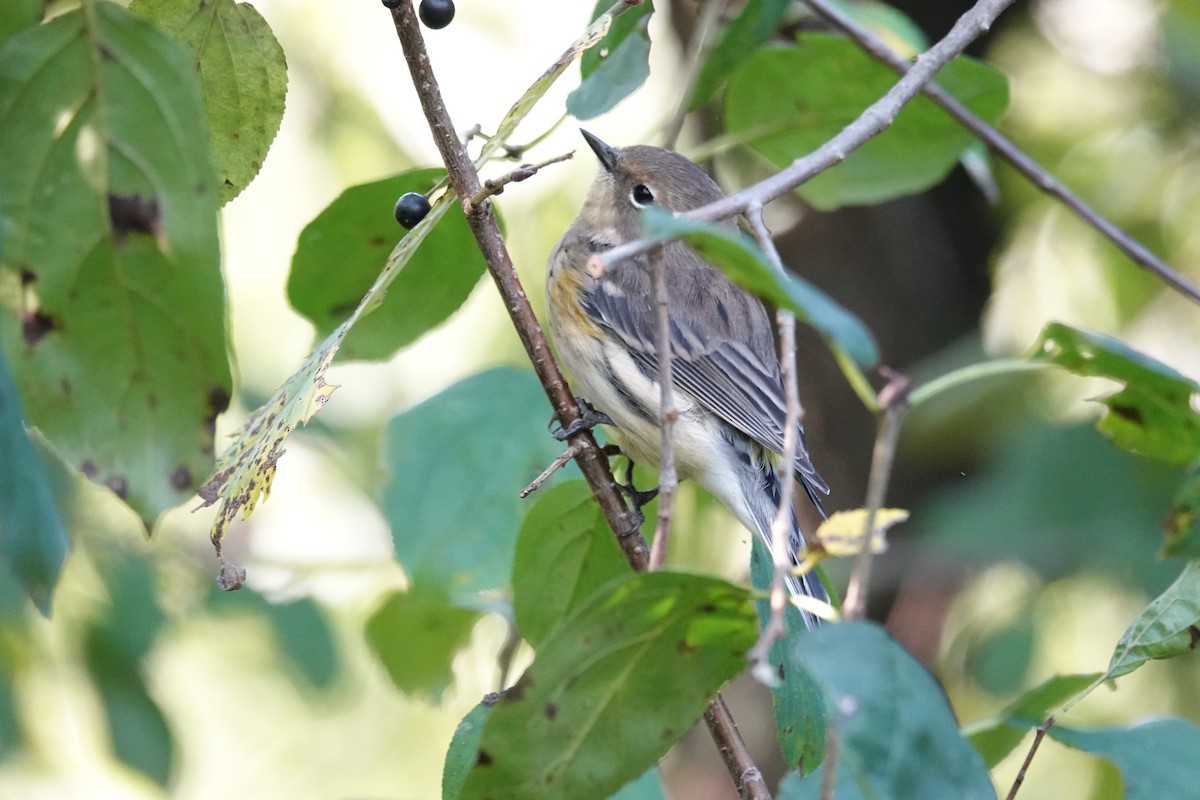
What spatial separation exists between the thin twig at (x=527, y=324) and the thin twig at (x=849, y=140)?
6.6 inches

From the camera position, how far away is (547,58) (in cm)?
480

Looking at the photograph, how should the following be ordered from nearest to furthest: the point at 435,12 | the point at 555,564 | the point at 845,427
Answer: the point at 435,12 < the point at 555,564 < the point at 845,427

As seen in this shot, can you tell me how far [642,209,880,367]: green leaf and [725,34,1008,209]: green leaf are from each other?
1564 millimetres

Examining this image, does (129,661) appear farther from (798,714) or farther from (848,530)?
(848,530)

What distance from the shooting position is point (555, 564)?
1925 millimetres

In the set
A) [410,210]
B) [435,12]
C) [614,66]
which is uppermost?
[435,12]

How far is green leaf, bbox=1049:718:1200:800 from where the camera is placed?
1.59 metres

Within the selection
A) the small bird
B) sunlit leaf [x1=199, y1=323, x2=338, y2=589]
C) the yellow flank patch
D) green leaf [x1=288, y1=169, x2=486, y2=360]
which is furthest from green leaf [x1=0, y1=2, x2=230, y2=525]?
the yellow flank patch

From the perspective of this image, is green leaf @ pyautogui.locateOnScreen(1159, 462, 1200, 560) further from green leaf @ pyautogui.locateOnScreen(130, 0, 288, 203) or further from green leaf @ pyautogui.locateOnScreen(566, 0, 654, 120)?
green leaf @ pyautogui.locateOnScreen(130, 0, 288, 203)

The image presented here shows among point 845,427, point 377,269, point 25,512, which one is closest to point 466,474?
point 377,269

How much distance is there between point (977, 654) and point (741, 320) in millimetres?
1438

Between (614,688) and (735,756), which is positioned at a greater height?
(614,688)

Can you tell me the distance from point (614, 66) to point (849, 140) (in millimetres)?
533

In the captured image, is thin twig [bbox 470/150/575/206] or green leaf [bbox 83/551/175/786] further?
green leaf [bbox 83/551/175/786]
